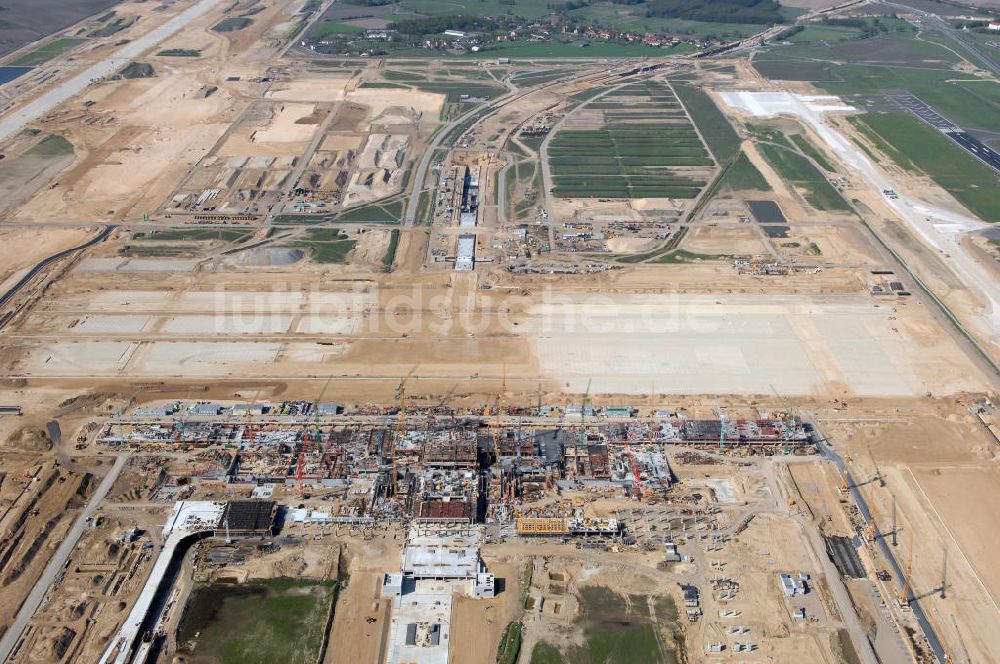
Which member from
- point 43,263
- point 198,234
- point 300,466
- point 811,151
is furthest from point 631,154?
point 43,263

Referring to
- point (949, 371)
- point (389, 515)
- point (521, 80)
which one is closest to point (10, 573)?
point (389, 515)

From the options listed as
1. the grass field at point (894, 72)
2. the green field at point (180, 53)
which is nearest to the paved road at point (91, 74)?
the green field at point (180, 53)

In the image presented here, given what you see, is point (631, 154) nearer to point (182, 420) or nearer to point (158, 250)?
point (158, 250)

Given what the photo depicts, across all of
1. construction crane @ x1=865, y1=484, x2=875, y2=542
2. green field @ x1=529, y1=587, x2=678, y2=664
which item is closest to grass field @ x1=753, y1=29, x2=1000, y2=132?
construction crane @ x1=865, y1=484, x2=875, y2=542

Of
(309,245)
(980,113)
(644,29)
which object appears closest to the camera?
(309,245)

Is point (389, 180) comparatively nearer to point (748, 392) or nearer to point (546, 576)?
point (748, 392)

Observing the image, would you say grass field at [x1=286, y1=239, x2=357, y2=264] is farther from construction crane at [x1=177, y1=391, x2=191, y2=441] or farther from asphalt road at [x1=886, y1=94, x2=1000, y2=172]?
asphalt road at [x1=886, y1=94, x2=1000, y2=172]
